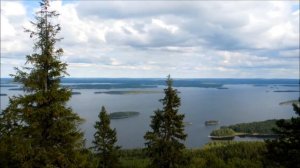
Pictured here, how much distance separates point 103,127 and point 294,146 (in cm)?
2719

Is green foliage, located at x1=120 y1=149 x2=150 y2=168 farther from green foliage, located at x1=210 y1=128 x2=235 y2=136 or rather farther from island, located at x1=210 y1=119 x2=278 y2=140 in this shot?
island, located at x1=210 y1=119 x2=278 y2=140

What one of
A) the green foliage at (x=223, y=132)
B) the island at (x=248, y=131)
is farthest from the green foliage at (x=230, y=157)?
the island at (x=248, y=131)

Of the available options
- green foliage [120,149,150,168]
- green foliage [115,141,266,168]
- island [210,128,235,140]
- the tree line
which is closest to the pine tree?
the tree line

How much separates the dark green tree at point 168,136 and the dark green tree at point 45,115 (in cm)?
1522

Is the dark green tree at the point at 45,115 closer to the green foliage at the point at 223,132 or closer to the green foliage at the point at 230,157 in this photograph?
the green foliage at the point at 230,157

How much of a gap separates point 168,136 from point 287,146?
13.9 metres

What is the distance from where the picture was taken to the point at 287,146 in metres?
21.3

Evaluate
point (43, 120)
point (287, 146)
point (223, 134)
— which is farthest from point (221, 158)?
point (43, 120)

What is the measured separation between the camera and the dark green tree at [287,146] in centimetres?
2070

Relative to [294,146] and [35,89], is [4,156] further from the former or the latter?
[294,146]

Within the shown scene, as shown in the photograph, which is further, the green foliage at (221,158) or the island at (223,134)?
the island at (223,134)

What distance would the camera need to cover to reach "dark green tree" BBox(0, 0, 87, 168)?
1803 centimetres

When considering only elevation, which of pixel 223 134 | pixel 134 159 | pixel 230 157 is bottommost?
pixel 223 134

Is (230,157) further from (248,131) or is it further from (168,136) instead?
(168,136)
